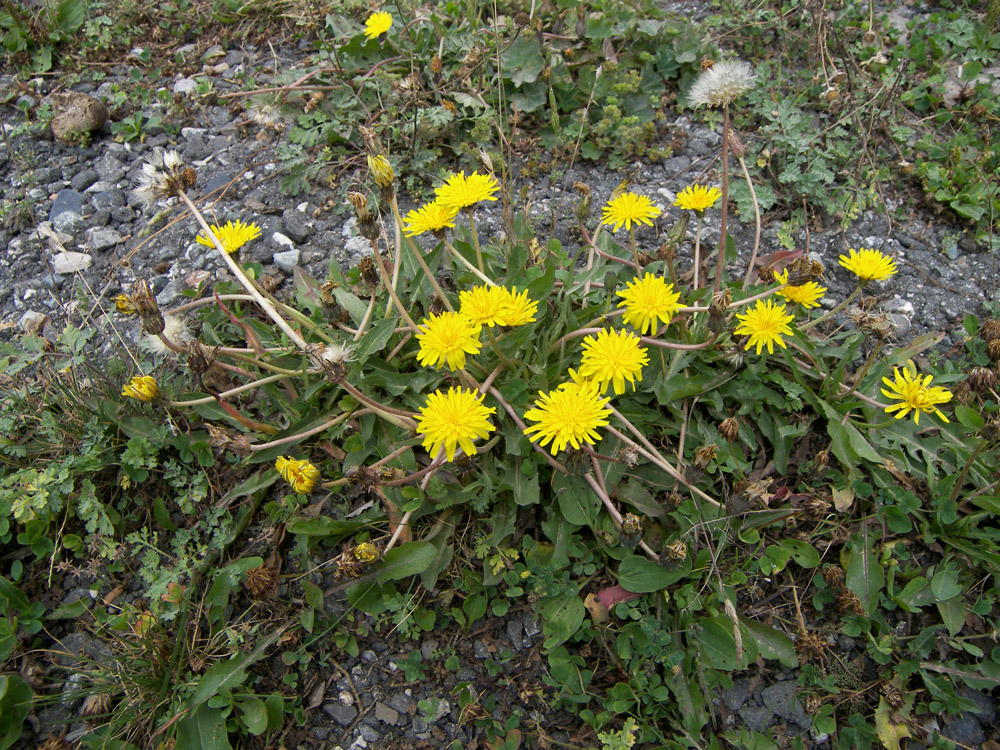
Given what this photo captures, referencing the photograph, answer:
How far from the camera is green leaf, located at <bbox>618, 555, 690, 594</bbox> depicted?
208 cm

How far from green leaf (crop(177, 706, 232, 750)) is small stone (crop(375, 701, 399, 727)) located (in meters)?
0.49

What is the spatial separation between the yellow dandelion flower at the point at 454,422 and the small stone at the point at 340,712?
103 centimetres

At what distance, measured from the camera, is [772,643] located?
6.83 ft

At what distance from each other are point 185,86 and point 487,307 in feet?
9.88

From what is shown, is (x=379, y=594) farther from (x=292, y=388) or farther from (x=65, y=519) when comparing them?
(x=65, y=519)

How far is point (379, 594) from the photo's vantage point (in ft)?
7.16

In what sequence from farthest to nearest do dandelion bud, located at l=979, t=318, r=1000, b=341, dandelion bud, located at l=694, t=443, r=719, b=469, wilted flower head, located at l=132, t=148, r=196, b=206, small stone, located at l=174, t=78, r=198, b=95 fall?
small stone, located at l=174, t=78, r=198, b=95, dandelion bud, located at l=979, t=318, r=1000, b=341, wilted flower head, located at l=132, t=148, r=196, b=206, dandelion bud, located at l=694, t=443, r=719, b=469

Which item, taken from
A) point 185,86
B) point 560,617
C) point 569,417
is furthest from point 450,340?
point 185,86

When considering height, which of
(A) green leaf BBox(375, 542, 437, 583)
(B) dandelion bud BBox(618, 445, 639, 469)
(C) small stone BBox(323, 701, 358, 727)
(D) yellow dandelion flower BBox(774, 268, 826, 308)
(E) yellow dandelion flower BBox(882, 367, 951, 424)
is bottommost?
(C) small stone BBox(323, 701, 358, 727)

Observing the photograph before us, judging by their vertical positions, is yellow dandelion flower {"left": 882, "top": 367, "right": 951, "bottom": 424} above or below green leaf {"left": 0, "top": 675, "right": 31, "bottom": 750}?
above

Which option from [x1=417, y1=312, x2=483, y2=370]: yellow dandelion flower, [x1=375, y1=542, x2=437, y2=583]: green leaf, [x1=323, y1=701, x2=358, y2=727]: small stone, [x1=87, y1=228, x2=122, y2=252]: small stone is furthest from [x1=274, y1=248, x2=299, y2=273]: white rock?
[x1=323, y1=701, x2=358, y2=727]: small stone

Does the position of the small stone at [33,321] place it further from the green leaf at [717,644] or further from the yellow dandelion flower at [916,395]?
the yellow dandelion flower at [916,395]

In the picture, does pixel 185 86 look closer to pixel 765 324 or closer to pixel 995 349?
pixel 765 324

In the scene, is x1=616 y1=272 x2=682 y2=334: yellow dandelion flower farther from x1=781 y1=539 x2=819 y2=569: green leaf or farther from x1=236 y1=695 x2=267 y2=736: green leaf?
x1=236 y1=695 x2=267 y2=736: green leaf
